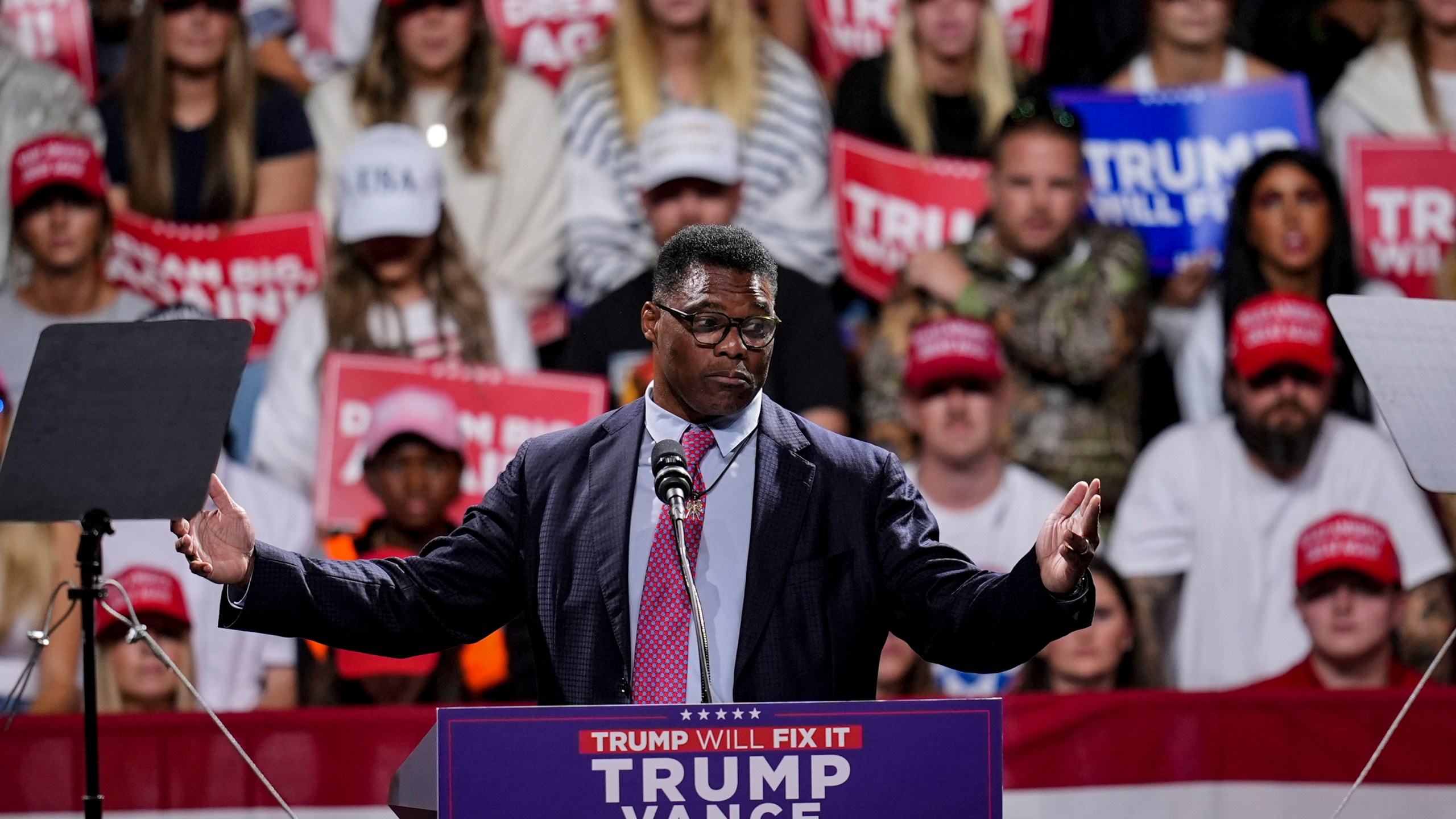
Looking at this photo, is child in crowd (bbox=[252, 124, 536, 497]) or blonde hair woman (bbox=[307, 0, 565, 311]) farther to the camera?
blonde hair woman (bbox=[307, 0, 565, 311])

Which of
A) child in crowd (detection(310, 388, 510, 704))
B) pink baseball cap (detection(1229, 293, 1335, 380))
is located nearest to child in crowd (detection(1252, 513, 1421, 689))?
pink baseball cap (detection(1229, 293, 1335, 380))

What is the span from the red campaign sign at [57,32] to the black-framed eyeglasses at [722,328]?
13.1ft

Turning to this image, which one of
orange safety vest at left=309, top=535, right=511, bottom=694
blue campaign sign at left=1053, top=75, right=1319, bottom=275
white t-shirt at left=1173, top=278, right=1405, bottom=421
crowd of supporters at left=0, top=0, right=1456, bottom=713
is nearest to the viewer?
orange safety vest at left=309, top=535, right=511, bottom=694

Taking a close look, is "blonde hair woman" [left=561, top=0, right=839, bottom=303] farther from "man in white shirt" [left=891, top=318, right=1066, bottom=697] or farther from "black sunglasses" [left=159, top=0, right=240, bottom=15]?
"black sunglasses" [left=159, top=0, right=240, bottom=15]

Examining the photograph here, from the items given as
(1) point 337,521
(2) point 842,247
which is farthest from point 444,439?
(2) point 842,247

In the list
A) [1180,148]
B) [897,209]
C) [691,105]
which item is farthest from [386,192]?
[1180,148]

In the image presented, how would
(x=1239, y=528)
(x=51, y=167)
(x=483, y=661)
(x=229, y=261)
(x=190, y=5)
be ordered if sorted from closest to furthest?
(x=483, y=661) < (x=1239, y=528) < (x=51, y=167) < (x=229, y=261) < (x=190, y=5)

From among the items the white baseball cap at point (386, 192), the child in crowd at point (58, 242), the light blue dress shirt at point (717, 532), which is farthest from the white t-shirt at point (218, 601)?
the light blue dress shirt at point (717, 532)

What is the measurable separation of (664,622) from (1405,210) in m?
3.97

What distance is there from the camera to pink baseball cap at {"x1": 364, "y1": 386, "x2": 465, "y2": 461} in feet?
16.7

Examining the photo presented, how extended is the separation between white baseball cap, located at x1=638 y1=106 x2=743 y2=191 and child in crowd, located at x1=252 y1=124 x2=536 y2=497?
2.06 feet

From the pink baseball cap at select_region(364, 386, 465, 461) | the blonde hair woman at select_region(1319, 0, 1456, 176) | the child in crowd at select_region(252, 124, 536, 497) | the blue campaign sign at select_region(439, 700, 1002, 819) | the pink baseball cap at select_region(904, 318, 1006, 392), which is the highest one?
the blonde hair woman at select_region(1319, 0, 1456, 176)

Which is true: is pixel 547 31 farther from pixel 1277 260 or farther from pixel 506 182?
pixel 1277 260

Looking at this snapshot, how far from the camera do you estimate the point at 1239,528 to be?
5.18 m
